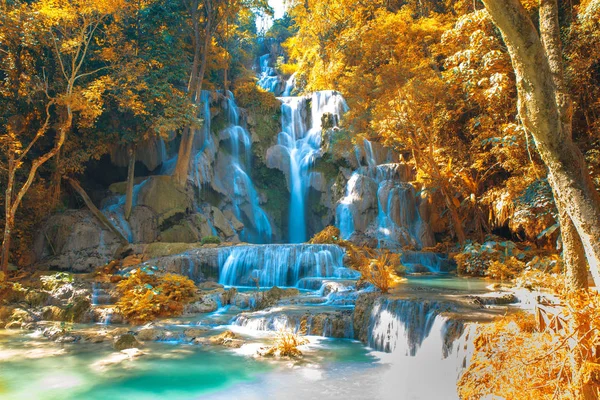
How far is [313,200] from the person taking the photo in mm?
20891

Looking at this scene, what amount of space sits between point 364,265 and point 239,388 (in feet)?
13.1

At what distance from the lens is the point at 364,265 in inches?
326

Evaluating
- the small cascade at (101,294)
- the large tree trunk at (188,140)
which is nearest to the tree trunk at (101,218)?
the large tree trunk at (188,140)

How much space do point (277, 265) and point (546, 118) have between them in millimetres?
10864

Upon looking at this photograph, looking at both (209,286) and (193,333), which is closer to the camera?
(193,333)

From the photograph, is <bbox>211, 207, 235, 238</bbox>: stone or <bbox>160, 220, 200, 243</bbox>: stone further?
<bbox>211, 207, 235, 238</bbox>: stone

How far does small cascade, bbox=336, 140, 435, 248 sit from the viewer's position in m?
17.2

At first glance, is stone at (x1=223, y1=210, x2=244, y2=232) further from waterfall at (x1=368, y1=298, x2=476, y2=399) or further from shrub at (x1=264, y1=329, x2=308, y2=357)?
shrub at (x1=264, y1=329, x2=308, y2=357)

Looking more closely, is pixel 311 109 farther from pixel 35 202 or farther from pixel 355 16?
pixel 35 202

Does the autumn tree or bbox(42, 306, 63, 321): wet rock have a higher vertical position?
the autumn tree

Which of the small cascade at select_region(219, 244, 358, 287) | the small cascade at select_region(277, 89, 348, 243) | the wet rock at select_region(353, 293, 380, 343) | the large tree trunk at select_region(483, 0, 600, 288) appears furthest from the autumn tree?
the large tree trunk at select_region(483, 0, 600, 288)

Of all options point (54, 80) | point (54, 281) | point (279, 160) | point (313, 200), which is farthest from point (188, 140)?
point (54, 281)

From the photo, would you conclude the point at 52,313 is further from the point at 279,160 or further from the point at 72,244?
the point at 279,160

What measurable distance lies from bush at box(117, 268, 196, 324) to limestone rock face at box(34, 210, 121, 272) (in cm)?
497
